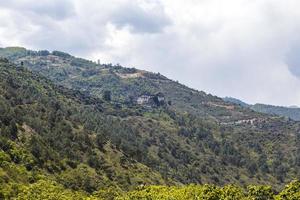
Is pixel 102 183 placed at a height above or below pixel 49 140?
below

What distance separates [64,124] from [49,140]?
906 inches

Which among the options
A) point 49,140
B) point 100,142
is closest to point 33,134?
point 49,140

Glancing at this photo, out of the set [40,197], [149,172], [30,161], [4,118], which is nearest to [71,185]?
[30,161]

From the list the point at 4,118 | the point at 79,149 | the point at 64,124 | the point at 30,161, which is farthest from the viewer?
the point at 64,124

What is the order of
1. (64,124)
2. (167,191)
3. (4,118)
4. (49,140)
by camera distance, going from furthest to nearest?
(64,124)
(49,140)
(4,118)
(167,191)

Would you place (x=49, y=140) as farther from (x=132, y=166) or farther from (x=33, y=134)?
(x=132, y=166)

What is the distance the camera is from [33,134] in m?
147

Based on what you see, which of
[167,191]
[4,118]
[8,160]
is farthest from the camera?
[4,118]

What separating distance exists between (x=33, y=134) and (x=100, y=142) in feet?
131

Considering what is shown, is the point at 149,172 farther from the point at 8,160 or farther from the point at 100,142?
the point at 8,160

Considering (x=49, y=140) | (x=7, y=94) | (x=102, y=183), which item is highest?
(x=7, y=94)

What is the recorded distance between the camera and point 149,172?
7416 inches

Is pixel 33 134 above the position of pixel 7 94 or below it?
below

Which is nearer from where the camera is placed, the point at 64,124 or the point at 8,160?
the point at 8,160
